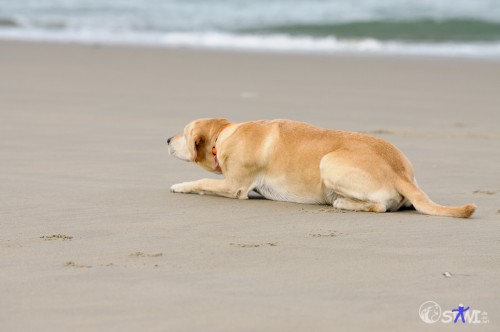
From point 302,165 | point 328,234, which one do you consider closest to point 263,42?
point 302,165

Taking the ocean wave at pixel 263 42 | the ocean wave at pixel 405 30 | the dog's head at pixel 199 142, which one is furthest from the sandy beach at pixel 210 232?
the ocean wave at pixel 405 30

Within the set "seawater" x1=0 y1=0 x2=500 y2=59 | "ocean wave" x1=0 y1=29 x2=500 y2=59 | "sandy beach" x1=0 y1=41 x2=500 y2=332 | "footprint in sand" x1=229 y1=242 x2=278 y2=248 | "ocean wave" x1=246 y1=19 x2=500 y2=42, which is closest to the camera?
"sandy beach" x1=0 y1=41 x2=500 y2=332

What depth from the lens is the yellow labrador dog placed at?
6.06 m

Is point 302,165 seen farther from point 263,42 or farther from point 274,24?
point 274,24

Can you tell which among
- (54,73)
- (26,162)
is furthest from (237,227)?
(54,73)

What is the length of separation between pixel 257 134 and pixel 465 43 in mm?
17338

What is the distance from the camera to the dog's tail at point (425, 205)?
5770mm

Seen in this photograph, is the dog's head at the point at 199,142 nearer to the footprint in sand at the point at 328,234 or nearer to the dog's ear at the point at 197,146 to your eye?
the dog's ear at the point at 197,146

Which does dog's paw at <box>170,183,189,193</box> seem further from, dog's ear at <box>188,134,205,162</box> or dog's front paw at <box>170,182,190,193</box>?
dog's ear at <box>188,134,205,162</box>

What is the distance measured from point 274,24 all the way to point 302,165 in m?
20.8

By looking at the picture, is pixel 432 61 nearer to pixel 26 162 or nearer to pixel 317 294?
pixel 26 162

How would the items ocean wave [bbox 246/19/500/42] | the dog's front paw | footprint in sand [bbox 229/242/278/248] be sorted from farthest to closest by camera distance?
1. ocean wave [bbox 246/19/500/42]
2. the dog's front paw
3. footprint in sand [bbox 229/242/278/248]

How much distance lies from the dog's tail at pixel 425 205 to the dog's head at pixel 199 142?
141 centimetres

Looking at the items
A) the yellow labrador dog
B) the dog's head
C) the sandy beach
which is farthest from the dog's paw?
the dog's head
